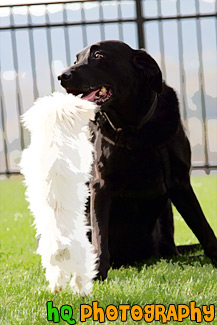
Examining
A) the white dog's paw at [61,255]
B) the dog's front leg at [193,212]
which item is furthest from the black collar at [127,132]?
the white dog's paw at [61,255]

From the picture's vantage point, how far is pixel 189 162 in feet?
10.5

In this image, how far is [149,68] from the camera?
294 cm

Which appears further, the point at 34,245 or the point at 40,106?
the point at 34,245

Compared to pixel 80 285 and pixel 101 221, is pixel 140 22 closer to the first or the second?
pixel 101 221

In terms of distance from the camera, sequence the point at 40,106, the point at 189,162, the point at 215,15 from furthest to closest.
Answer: the point at 215,15
the point at 189,162
the point at 40,106

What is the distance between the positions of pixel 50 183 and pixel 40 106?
1.01ft

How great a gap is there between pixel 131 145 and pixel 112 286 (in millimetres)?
758

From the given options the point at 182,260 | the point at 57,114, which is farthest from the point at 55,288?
the point at 182,260

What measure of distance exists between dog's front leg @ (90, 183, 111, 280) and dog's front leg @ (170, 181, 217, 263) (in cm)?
39

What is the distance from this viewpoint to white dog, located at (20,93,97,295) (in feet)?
7.38

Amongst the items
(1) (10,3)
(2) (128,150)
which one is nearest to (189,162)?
(2) (128,150)

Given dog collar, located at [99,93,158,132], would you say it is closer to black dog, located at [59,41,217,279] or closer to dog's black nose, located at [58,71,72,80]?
black dog, located at [59,41,217,279]

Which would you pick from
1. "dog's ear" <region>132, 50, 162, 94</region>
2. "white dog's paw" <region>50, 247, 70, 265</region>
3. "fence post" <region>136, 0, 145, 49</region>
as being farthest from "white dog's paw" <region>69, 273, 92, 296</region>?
"fence post" <region>136, 0, 145, 49</region>

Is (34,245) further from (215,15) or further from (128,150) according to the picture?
(215,15)
